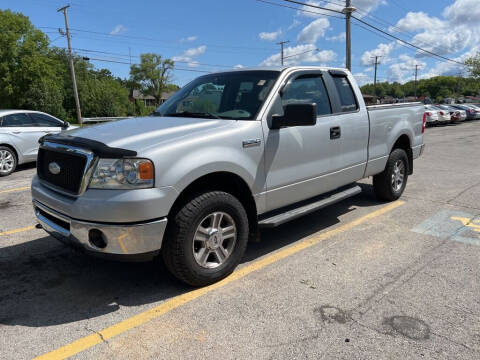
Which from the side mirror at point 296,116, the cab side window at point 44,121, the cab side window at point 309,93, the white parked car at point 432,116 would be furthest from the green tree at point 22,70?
the side mirror at point 296,116

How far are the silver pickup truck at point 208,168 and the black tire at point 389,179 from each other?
3.21 feet

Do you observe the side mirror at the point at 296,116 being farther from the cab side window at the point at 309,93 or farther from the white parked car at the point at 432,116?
the white parked car at the point at 432,116

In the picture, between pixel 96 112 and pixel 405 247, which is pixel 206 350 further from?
pixel 96 112

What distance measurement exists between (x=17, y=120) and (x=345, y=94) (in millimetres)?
8398

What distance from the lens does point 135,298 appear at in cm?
328

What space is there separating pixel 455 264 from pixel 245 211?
2.17 m

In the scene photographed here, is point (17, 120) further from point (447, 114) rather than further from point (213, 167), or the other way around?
point (447, 114)

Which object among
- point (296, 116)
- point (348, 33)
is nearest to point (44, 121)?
point (296, 116)

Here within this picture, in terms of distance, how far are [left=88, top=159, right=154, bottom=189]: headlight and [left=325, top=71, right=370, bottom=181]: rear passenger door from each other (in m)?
2.47

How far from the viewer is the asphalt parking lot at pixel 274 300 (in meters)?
2.60

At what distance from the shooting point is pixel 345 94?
16.1 ft

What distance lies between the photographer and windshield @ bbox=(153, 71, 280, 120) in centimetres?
385

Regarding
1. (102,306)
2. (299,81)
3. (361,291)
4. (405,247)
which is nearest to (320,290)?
(361,291)

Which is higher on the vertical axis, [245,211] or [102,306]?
[245,211]
